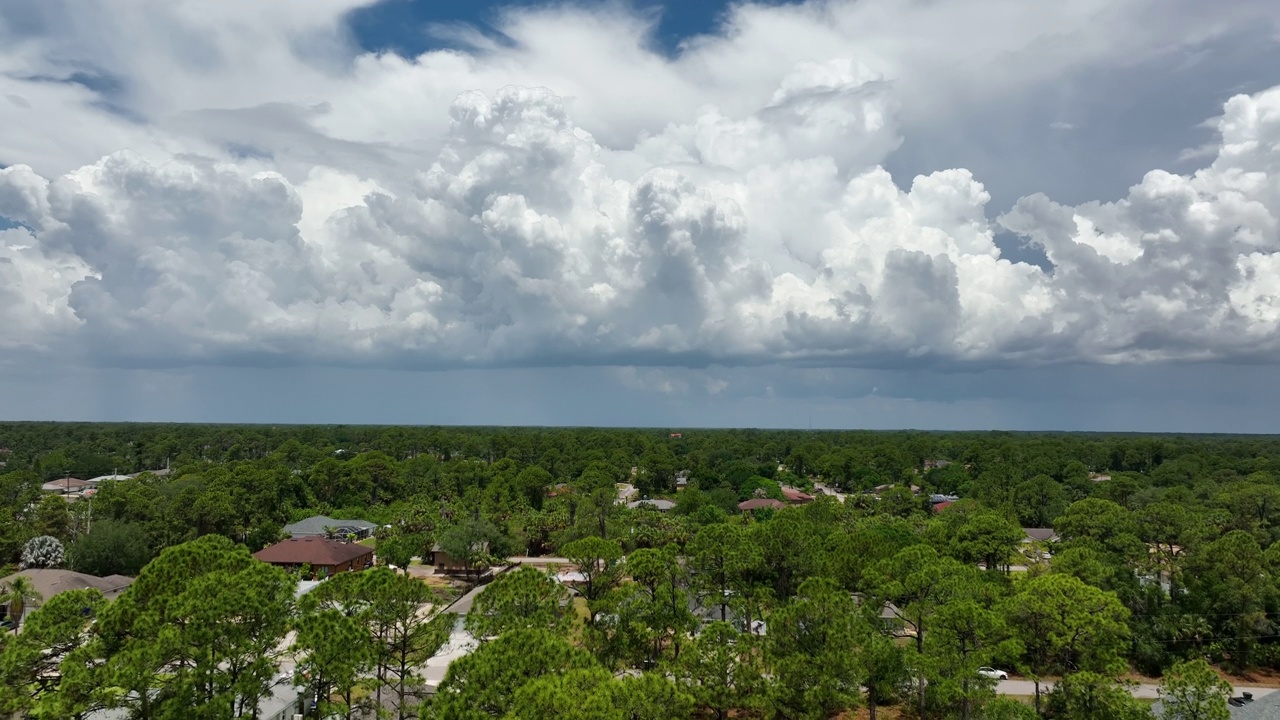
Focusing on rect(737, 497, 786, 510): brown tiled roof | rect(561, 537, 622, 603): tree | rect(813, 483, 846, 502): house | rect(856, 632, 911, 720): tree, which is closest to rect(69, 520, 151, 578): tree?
rect(561, 537, 622, 603): tree

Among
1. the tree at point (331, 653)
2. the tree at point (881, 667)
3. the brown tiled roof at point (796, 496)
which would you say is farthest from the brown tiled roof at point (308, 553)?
the brown tiled roof at point (796, 496)

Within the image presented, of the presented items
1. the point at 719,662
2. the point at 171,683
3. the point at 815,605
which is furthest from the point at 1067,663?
the point at 171,683

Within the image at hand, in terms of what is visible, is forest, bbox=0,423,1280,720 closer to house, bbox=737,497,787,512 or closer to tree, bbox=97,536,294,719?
tree, bbox=97,536,294,719

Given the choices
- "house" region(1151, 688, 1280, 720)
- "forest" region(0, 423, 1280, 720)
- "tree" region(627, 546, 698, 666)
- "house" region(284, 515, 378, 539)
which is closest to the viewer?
"forest" region(0, 423, 1280, 720)

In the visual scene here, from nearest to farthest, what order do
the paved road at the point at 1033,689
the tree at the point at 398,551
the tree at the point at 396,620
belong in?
the tree at the point at 396,620 → the paved road at the point at 1033,689 → the tree at the point at 398,551

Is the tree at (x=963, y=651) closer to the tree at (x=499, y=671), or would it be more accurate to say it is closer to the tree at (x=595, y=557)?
the tree at (x=499, y=671)

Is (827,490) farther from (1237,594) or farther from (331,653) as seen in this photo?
(331,653)
